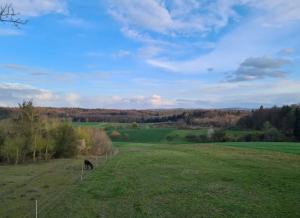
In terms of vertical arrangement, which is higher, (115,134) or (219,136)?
(219,136)

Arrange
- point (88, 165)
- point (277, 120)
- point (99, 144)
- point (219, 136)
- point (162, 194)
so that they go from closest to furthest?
point (162, 194) < point (88, 165) < point (99, 144) < point (277, 120) < point (219, 136)

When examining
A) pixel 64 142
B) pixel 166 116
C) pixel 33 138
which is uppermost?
pixel 166 116

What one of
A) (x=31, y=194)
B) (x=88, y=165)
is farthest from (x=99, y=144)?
(x=31, y=194)

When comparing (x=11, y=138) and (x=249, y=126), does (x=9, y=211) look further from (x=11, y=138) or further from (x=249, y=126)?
(x=249, y=126)

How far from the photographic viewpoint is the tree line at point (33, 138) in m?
59.7

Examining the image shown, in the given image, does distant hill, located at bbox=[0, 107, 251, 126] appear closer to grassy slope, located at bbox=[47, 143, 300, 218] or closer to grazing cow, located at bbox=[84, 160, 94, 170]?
grazing cow, located at bbox=[84, 160, 94, 170]

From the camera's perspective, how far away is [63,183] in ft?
102

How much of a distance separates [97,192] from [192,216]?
30.2 ft

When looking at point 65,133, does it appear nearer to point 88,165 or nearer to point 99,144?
point 99,144

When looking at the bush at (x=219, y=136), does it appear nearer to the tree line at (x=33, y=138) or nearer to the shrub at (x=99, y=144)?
the shrub at (x=99, y=144)

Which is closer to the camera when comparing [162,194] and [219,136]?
[162,194]

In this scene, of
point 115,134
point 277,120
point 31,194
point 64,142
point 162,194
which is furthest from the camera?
point 115,134

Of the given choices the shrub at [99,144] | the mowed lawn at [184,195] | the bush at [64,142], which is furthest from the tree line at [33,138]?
the mowed lawn at [184,195]

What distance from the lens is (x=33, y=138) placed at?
60.9 meters
